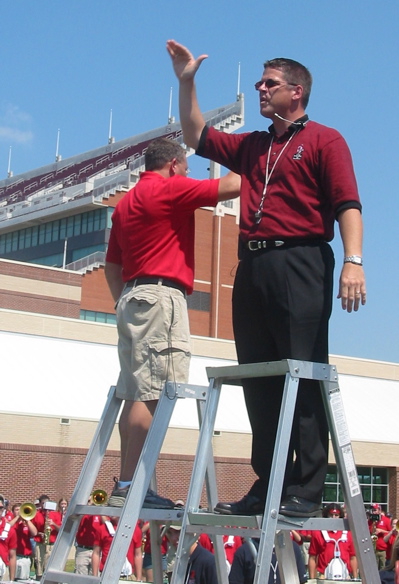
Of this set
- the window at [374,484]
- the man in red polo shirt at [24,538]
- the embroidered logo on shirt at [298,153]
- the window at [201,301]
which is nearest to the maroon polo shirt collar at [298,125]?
the embroidered logo on shirt at [298,153]

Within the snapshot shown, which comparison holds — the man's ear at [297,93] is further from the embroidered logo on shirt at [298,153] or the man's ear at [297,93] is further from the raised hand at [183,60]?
the raised hand at [183,60]

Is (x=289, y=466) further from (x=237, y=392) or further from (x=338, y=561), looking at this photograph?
(x=237, y=392)

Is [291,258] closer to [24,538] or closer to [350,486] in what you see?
[350,486]

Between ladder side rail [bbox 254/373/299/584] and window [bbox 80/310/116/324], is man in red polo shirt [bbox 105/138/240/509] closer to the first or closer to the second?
ladder side rail [bbox 254/373/299/584]

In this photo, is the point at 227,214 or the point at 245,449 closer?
the point at 245,449

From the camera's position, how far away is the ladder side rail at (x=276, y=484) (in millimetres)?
4062

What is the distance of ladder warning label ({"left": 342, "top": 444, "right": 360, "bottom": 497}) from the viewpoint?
4.51 meters

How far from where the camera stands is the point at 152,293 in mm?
5242

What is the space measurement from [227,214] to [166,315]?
6913 cm

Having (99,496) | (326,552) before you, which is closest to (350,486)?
(99,496)

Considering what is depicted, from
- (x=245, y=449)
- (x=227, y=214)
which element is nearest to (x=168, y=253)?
(x=245, y=449)

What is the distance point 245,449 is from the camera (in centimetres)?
4041

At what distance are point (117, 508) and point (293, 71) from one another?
2330 millimetres

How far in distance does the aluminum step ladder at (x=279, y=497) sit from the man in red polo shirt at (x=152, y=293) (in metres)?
0.52
